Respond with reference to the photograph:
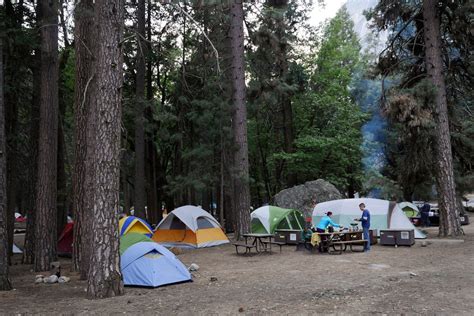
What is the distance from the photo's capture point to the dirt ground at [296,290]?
6141 mm

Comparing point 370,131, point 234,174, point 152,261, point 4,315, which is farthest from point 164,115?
point 370,131

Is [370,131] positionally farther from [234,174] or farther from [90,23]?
[90,23]

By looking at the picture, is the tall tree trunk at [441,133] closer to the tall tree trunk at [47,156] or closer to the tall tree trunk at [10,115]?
the tall tree trunk at [47,156]

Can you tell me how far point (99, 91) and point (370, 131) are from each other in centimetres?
2319

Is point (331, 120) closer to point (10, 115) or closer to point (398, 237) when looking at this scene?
point (398, 237)

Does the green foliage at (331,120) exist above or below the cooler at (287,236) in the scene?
above

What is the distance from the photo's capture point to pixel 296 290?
24.0 ft

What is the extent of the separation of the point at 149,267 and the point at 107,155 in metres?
2.50

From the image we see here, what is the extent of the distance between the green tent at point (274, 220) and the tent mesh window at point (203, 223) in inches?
90.8

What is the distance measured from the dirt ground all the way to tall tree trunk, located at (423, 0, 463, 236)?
130 inches

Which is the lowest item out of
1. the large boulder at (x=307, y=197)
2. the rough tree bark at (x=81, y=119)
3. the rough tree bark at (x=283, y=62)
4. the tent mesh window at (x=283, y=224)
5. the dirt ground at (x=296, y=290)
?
the dirt ground at (x=296, y=290)

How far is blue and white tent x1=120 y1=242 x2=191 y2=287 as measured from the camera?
8234 mm

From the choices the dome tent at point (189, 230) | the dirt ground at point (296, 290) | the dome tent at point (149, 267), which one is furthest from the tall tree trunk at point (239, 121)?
the dome tent at point (149, 267)

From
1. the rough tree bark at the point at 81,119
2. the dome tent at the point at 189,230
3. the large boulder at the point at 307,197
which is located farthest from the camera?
the large boulder at the point at 307,197
